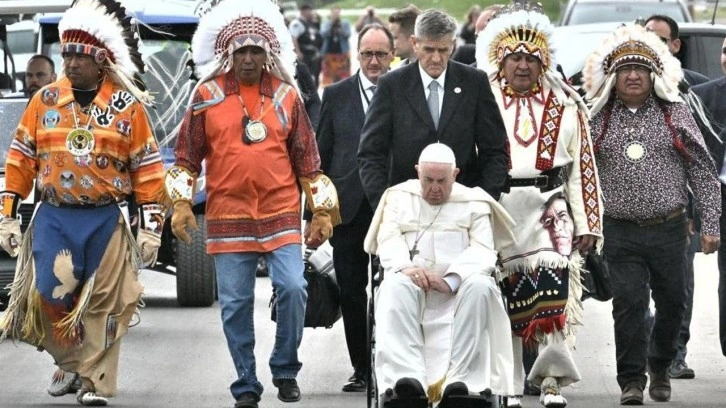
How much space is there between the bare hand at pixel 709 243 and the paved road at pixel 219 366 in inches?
32.8

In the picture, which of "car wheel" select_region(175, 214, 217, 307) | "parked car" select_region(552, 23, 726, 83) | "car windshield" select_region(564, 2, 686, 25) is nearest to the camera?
"car wheel" select_region(175, 214, 217, 307)

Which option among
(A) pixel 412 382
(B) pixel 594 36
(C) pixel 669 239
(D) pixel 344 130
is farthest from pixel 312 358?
(B) pixel 594 36

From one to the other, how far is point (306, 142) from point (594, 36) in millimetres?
8951

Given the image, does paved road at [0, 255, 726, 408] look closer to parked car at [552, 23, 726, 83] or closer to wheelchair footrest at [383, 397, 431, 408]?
wheelchair footrest at [383, 397, 431, 408]

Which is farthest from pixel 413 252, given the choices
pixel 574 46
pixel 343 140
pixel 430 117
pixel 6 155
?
pixel 574 46

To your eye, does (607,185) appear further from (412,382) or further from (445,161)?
(412,382)

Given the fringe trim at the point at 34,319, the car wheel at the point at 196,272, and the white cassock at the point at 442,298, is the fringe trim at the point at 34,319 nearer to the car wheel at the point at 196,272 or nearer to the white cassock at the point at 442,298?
the white cassock at the point at 442,298

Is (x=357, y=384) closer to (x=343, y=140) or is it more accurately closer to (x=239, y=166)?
(x=343, y=140)

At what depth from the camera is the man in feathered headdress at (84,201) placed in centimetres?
1048

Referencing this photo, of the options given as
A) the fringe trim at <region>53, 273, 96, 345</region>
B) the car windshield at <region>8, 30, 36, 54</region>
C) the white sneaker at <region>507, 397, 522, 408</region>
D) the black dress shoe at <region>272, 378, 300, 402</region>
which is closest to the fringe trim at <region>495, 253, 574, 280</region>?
the white sneaker at <region>507, 397, 522, 408</region>

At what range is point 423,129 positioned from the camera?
10.2 m

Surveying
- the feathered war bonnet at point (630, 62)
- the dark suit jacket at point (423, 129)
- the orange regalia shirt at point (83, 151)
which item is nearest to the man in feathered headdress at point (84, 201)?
the orange regalia shirt at point (83, 151)

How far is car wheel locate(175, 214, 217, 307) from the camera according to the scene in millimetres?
14500

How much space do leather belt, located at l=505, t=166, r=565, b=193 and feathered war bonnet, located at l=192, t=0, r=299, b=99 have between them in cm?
129
